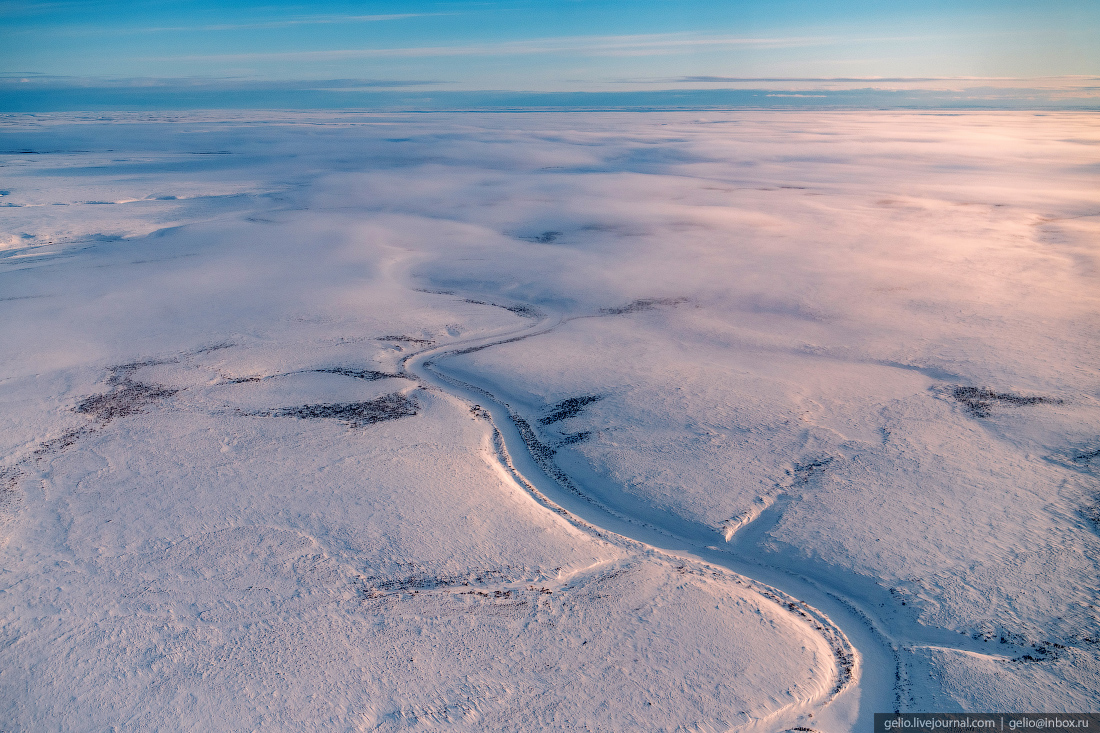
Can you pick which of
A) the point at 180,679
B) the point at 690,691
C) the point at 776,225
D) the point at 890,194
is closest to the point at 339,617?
the point at 180,679

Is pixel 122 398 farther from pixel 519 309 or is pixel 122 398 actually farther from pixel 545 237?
pixel 545 237

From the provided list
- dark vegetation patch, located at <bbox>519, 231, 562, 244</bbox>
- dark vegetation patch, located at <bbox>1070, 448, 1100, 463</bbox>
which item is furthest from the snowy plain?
dark vegetation patch, located at <bbox>519, 231, 562, 244</bbox>

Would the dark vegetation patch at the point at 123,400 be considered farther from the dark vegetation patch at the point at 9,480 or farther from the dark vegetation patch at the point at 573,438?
the dark vegetation patch at the point at 573,438

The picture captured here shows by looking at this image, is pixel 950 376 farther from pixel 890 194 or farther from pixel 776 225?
pixel 890 194

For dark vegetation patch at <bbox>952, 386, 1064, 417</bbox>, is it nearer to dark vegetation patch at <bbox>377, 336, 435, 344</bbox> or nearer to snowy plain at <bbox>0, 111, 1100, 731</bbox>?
snowy plain at <bbox>0, 111, 1100, 731</bbox>

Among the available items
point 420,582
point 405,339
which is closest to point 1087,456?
point 420,582
